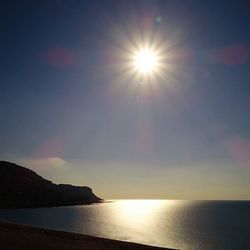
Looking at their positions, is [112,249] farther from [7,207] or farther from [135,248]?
[7,207]

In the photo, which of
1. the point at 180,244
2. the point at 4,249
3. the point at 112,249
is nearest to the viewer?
the point at 4,249

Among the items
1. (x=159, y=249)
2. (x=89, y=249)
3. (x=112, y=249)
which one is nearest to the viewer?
(x=89, y=249)

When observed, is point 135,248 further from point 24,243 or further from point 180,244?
point 180,244

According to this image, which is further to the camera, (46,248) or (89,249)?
(89,249)

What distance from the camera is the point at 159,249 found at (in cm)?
4228

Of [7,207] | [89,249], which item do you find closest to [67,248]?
[89,249]

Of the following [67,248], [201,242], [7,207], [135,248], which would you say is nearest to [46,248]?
[67,248]

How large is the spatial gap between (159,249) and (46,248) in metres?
16.9

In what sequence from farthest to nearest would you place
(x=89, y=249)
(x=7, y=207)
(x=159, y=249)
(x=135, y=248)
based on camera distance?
(x=7, y=207), (x=159, y=249), (x=135, y=248), (x=89, y=249)

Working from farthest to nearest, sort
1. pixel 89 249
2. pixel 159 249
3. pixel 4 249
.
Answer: pixel 159 249 < pixel 89 249 < pixel 4 249

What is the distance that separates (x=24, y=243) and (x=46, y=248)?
342cm

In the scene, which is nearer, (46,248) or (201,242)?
(46,248)

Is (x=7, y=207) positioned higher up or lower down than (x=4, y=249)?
higher up

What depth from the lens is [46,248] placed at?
31.5 metres
